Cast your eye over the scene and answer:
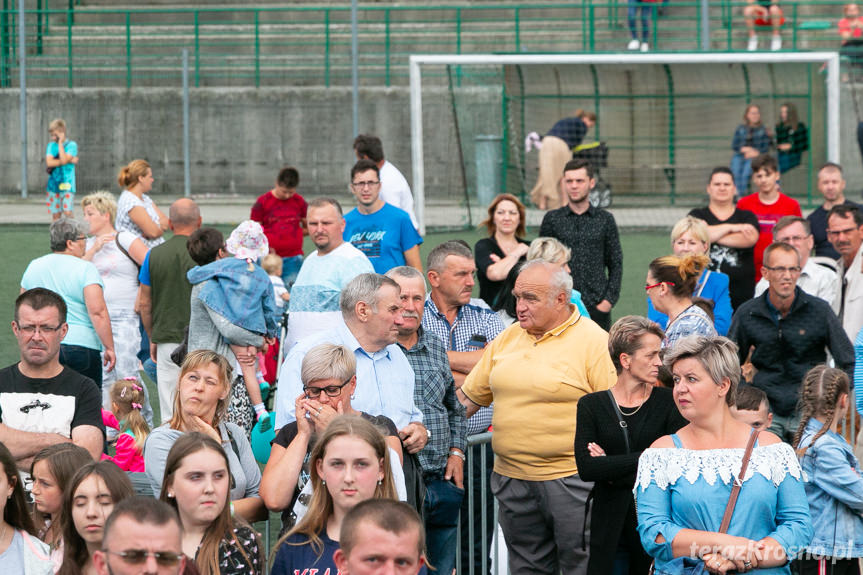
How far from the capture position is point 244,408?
25.0 ft

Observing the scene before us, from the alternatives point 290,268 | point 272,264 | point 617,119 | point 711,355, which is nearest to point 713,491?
point 711,355

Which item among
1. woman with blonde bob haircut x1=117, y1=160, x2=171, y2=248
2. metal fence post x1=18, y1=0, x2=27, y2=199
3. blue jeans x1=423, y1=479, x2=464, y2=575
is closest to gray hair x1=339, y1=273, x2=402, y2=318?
blue jeans x1=423, y1=479, x2=464, y2=575

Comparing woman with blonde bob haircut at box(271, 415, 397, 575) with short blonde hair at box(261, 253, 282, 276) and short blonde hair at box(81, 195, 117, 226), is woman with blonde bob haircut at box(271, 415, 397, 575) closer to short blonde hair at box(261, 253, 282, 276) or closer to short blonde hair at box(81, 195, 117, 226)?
short blonde hair at box(81, 195, 117, 226)

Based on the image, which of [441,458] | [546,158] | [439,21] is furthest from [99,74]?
[441,458]

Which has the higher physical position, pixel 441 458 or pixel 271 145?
pixel 271 145

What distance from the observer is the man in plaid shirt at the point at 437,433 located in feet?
18.9

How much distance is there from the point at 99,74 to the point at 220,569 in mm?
20655

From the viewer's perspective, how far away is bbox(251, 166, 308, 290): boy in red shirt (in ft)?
37.4

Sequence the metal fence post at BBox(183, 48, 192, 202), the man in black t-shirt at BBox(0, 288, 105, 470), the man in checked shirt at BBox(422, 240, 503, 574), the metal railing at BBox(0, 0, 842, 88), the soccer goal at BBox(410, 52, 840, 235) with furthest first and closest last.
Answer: the metal railing at BBox(0, 0, 842, 88)
the metal fence post at BBox(183, 48, 192, 202)
the soccer goal at BBox(410, 52, 840, 235)
the man in checked shirt at BBox(422, 240, 503, 574)
the man in black t-shirt at BBox(0, 288, 105, 470)

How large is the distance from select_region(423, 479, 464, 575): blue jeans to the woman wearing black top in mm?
703

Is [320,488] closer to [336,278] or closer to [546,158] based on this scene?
[336,278]

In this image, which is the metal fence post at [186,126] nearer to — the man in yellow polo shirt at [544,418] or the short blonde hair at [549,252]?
the short blonde hair at [549,252]

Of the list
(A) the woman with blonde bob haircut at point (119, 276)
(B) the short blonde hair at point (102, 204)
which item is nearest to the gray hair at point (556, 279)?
(A) the woman with blonde bob haircut at point (119, 276)

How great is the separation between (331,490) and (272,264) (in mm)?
6594
